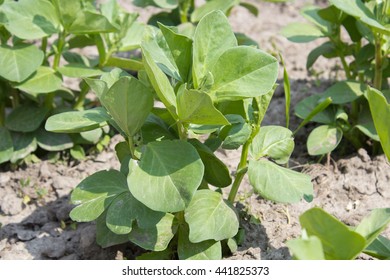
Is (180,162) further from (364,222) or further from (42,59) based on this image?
(42,59)

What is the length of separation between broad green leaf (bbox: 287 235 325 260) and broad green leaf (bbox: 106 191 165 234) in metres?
0.58

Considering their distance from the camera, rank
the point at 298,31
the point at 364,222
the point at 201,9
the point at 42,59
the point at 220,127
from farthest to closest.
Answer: the point at 201,9, the point at 298,31, the point at 42,59, the point at 220,127, the point at 364,222

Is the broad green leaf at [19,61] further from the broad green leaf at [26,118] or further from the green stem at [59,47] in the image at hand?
the broad green leaf at [26,118]

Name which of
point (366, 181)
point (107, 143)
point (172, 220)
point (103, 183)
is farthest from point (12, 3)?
point (366, 181)

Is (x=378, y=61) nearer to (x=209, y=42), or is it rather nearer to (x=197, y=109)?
(x=209, y=42)

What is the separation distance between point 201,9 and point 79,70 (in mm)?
833

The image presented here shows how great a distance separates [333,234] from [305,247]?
0.20 metres

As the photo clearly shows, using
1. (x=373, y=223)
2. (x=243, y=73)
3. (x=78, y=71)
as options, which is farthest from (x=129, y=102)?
(x=78, y=71)

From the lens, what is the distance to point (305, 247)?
1.90 metres

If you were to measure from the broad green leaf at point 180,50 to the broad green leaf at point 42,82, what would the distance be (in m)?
0.89

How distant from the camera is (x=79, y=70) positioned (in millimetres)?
3176

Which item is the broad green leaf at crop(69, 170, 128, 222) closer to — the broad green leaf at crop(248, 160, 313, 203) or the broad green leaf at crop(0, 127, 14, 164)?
the broad green leaf at crop(248, 160, 313, 203)

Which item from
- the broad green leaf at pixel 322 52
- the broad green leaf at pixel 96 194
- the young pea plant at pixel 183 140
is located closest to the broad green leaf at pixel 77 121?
the young pea plant at pixel 183 140

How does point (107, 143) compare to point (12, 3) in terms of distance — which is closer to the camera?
point (12, 3)
